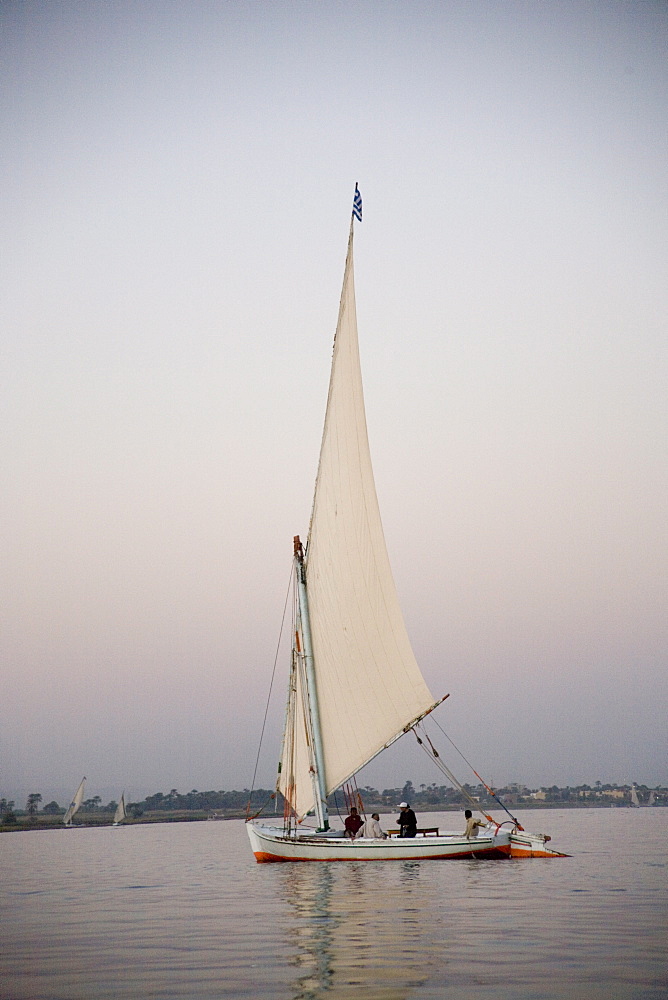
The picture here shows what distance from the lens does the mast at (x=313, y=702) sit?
3247cm

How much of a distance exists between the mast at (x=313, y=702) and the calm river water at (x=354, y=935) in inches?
77.5

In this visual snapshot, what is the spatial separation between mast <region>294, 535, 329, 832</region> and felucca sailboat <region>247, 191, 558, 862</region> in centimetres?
3

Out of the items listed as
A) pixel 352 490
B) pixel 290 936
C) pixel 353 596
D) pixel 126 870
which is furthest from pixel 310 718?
pixel 290 936

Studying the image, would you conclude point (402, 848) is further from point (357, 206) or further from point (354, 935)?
point (357, 206)

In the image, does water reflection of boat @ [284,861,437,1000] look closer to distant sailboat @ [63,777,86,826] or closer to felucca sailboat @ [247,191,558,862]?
felucca sailboat @ [247,191,558,862]

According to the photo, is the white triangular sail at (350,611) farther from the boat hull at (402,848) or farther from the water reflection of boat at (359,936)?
the water reflection of boat at (359,936)

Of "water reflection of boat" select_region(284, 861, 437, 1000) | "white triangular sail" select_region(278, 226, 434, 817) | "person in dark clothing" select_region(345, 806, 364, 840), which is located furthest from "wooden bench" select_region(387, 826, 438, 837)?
"water reflection of boat" select_region(284, 861, 437, 1000)

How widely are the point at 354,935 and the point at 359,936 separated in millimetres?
158

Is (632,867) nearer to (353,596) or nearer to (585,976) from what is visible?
(353,596)

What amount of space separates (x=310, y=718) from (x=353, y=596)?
4.25 metres

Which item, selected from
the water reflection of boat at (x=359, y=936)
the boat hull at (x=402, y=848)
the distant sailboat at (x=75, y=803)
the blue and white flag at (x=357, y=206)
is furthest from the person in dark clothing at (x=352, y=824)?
the distant sailboat at (x=75, y=803)

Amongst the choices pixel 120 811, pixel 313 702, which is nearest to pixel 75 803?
pixel 120 811

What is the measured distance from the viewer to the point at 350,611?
3269 cm

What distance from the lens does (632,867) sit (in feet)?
105
